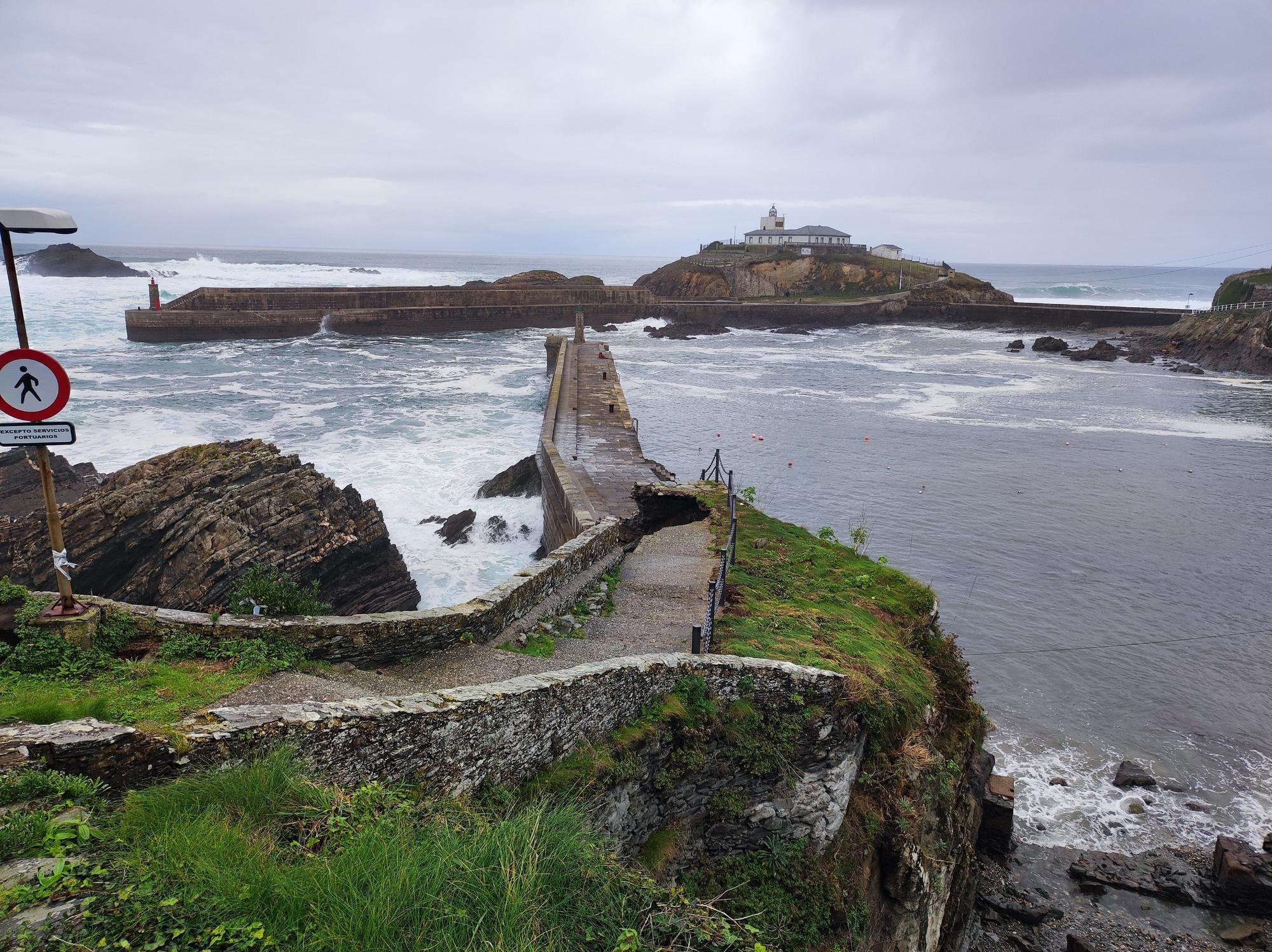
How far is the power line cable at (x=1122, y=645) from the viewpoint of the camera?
1491cm

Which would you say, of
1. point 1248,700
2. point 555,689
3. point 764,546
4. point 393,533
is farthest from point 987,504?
point 555,689

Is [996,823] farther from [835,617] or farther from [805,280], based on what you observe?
[805,280]

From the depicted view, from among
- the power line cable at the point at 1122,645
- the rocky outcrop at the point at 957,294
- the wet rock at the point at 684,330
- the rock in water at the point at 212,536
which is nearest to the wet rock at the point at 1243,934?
the power line cable at the point at 1122,645

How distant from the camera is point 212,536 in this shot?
1224cm

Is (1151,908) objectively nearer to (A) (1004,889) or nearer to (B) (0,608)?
(A) (1004,889)

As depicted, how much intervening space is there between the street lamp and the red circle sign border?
10cm

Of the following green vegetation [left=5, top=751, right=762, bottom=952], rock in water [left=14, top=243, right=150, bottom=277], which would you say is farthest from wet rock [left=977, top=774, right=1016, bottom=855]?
rock in water [left=14, top=243, right=150, bottom=277]

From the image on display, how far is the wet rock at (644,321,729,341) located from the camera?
64.8 metres

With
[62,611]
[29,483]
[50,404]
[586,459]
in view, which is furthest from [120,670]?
[29,483]

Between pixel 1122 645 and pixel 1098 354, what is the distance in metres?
48.9

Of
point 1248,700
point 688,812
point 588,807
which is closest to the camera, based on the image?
point 588,807

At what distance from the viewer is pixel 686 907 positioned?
410 centimetres

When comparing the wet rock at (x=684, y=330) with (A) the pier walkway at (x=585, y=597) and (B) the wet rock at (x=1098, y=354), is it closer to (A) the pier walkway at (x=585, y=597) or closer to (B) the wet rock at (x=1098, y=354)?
(B) the wet rock at (x=1098, y=354)

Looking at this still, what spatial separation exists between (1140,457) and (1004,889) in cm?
2323
